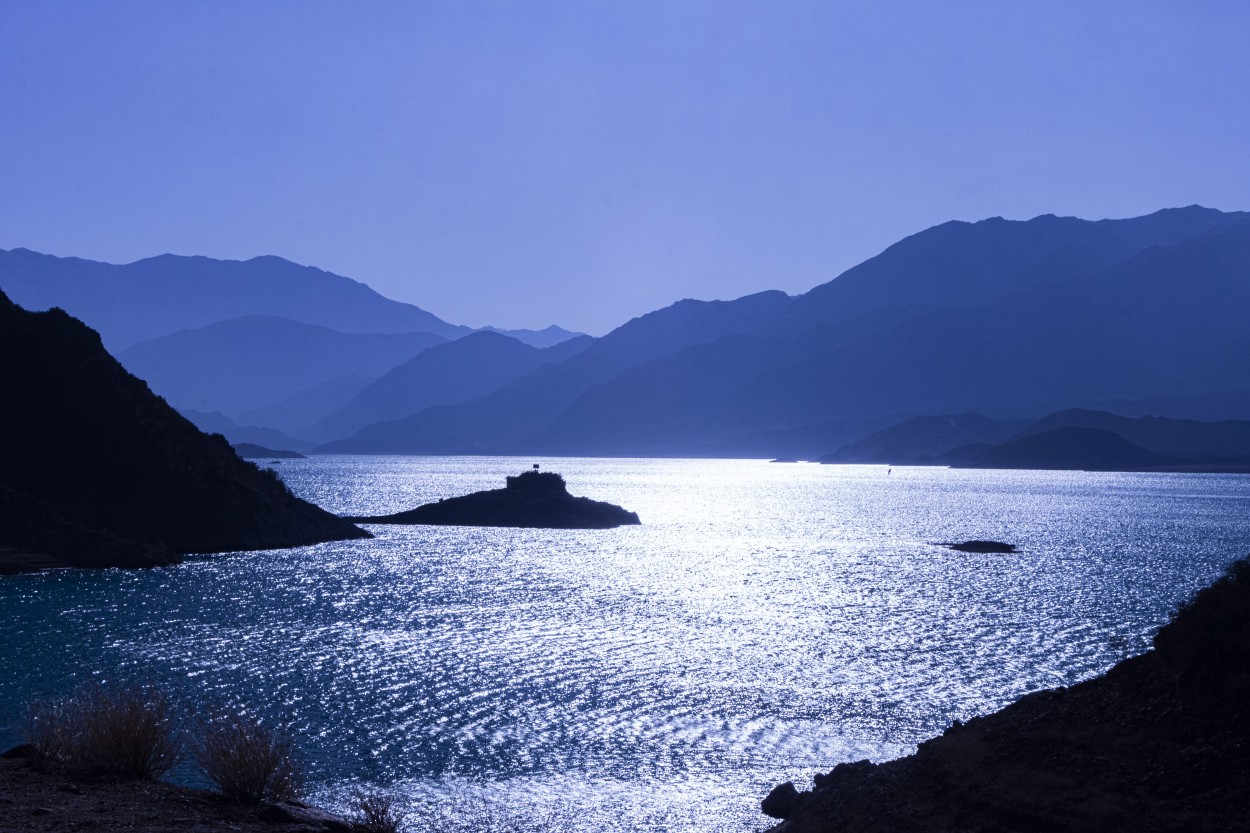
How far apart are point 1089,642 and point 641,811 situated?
28.9 metres

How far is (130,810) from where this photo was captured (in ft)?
43.9

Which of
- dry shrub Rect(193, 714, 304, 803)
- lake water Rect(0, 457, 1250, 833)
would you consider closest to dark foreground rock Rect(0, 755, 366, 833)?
dry shrub Rect(193, 714, 304, 803)

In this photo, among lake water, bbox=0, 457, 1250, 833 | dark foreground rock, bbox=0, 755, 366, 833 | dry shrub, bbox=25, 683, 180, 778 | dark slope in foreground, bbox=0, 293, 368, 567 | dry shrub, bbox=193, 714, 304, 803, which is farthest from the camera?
dark slope in foreground, bbox=0, 293, 368, 567

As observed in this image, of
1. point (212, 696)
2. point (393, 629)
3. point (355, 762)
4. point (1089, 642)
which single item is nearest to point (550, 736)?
point (355, 762)

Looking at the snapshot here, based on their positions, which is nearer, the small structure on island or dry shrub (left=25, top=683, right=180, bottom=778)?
dry shrub (left=25, top=683, right=180, bottom=778)

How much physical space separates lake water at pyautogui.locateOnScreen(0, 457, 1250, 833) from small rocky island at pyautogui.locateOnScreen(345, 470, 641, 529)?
18.9 m

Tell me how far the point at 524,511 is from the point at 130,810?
98.3 metres

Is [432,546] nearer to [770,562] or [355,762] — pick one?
[770,562]

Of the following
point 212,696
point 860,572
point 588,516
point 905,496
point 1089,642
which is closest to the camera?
point 212,696

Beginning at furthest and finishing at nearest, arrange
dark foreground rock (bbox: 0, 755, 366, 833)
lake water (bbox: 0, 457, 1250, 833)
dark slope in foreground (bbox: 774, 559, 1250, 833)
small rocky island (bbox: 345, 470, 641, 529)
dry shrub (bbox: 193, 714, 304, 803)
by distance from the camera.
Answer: small rocky island (bbox: 345, 470, 641, 529) < lake water (bbox: 0, 457, 1250, 833) < dry shrub (bbox: 193, 714, 304, 803) < dark slope in foreground (bbox: 774, 559, 1250, 833) < dark foreground rock (bbox: 0, 755, 366, 833)

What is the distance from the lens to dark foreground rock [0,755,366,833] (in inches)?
492

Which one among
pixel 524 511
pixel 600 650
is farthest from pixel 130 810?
pixel 524 511

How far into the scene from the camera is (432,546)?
8781 centimetres

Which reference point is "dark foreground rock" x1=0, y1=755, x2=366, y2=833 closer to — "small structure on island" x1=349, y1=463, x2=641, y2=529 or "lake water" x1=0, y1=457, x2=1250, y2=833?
"lake water" x1=0, y1=457, x2=1250, y2=833
